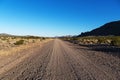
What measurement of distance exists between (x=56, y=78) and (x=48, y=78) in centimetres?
39

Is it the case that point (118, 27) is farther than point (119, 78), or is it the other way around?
point (118, 27)

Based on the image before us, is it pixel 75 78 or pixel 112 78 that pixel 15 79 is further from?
pixel 112 78

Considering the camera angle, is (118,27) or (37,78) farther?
(118,27)

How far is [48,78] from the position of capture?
30.6ft

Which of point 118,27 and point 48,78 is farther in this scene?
point 118,27

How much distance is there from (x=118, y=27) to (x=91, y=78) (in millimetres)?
127796

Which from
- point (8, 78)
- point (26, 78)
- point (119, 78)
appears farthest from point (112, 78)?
point (8, 78)

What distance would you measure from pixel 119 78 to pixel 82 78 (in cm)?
176

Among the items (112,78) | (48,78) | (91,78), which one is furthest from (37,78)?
(112,78)

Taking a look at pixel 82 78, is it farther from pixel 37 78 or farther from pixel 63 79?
pixel 37 78

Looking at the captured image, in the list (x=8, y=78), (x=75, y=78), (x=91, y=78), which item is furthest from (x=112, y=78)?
(x=8, y=78)

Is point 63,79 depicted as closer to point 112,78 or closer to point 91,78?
point 91,78

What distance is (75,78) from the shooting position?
923 centimetres

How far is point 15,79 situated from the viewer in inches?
359
